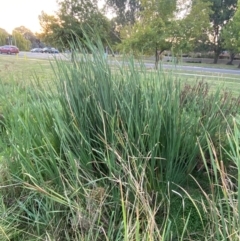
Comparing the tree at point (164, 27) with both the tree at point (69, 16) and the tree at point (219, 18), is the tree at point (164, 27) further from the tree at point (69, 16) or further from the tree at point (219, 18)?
the tree at point (219, 18)

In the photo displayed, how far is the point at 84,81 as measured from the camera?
1.97 metres

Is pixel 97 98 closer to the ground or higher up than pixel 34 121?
higher up

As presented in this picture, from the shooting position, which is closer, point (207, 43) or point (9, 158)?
point (9, 158)

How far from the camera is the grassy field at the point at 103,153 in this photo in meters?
1.57

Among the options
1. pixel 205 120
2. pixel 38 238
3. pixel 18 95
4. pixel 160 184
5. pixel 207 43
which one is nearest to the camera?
pixel 38 238

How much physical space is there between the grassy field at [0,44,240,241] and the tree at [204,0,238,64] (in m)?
33.2

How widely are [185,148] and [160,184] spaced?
0.31 metres

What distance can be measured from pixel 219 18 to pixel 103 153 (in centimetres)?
3603

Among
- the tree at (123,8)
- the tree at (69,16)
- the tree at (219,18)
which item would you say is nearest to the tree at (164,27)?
the tree at (69,16)

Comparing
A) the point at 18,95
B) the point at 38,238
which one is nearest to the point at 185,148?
the point at 38,238

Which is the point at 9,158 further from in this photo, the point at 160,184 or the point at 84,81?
the point at 160,184

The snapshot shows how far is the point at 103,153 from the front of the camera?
1.67 meters

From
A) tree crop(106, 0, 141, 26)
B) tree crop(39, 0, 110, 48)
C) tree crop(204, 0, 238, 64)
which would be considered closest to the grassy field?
tree crop(39, 0, 110, 48)

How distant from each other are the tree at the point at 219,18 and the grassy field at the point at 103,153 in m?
33.2
